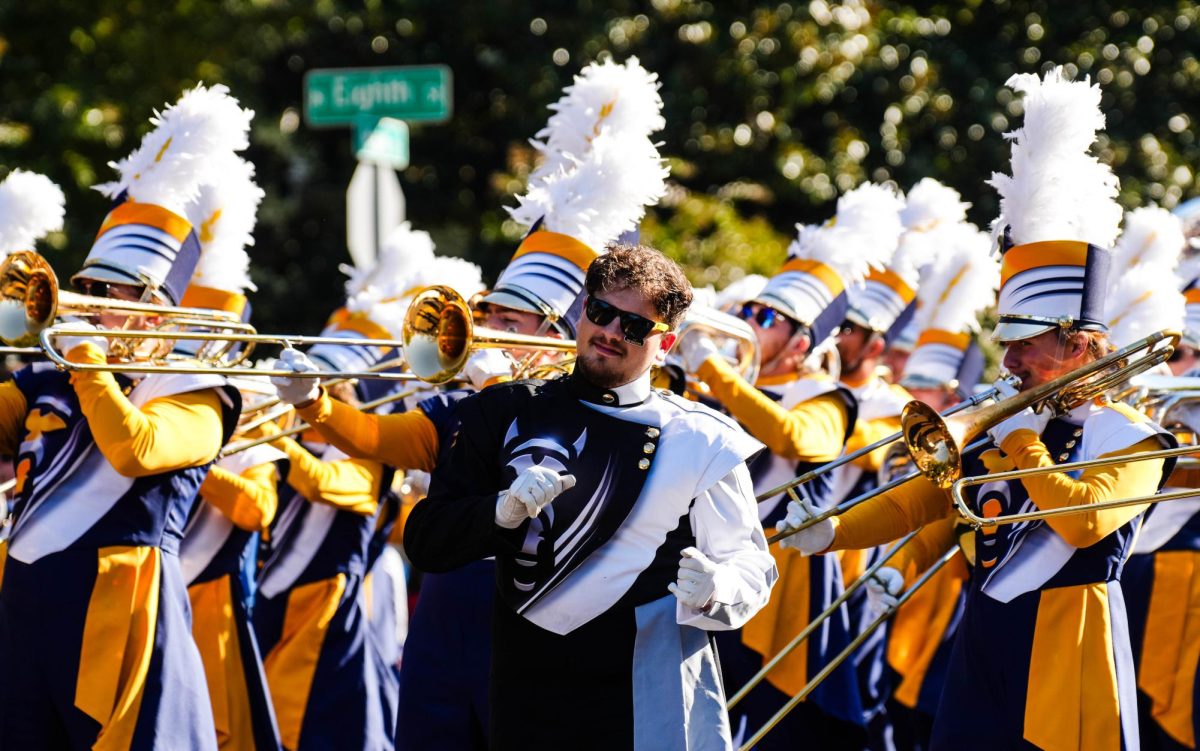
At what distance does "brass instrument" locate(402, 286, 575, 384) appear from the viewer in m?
4.90

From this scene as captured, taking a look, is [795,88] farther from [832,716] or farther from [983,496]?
[983,496]

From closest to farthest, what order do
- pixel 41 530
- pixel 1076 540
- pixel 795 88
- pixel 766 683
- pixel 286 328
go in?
pixel 1076 540 → pixel 41 530 → pixel 766 683 → pixel 795 88 → pixel 286 328

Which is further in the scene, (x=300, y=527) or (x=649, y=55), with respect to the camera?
(x=649, y=55)

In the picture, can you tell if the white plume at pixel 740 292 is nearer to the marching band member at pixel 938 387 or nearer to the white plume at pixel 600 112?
the marching band member at pixel 938 387

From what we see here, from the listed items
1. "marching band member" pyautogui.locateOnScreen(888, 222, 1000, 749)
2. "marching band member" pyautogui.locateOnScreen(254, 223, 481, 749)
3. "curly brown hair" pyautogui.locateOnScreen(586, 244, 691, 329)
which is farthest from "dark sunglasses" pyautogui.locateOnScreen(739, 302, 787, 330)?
"curly brown hair" pyautogui.locateOnScreen(586, 244, 691, 329)

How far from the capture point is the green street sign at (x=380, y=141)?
9.29 metres

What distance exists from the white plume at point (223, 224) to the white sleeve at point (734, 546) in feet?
8.43

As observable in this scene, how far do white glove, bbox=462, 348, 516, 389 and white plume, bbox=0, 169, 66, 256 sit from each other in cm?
198

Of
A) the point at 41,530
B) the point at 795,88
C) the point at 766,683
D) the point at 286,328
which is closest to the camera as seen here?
the point at 41,530

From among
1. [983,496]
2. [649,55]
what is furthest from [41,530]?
[649,55]

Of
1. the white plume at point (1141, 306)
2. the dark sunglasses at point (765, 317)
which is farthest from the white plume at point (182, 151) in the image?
the white plume at point (1141, 306)

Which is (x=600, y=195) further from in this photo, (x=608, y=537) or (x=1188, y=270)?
(x=1188, y=270)

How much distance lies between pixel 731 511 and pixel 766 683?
2.74 metres

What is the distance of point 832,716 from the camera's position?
6777mm
